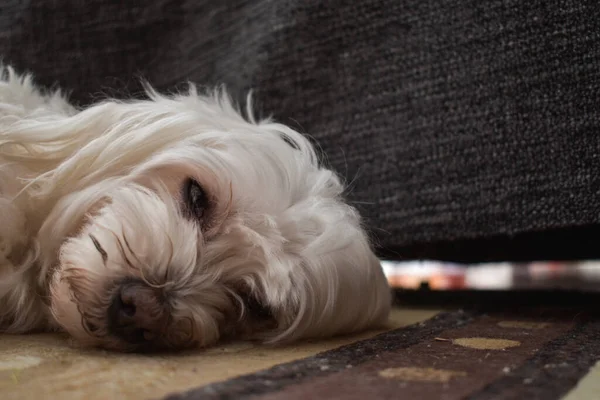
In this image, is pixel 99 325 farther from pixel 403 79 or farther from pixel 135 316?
pixel 403 79

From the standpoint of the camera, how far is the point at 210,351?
36.6 inches

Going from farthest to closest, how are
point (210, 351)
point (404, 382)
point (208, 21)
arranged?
1. point (208, 21)
2. point (210, 351)
3. point (404, 382)

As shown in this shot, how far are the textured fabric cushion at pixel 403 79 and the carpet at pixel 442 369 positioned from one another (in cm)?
38

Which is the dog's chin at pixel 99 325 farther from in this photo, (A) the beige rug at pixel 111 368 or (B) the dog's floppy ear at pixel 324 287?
(B) the dog's floppy ear at pixel 324 287

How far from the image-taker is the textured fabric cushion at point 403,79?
1.34 metres

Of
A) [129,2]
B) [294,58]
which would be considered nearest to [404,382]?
[294,58]

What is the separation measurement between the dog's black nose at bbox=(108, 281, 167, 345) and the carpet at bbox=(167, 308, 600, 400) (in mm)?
229

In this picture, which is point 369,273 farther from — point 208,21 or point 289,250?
point 208,21

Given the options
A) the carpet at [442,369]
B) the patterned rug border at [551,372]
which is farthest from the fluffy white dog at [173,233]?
the patterned rug border at [551,372]

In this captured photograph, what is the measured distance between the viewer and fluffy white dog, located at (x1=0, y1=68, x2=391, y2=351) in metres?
0.93

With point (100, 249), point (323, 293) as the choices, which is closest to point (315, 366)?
point (323, 293)

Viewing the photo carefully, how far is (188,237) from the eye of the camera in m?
0.98

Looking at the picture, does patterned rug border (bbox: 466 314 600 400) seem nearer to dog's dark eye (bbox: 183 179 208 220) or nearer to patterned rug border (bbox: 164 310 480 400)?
patterned rug border (bbox: 164 310 480 400)

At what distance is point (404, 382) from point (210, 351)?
36 centimetres
